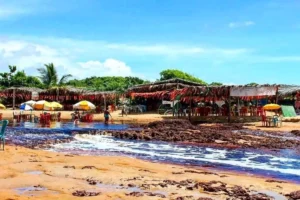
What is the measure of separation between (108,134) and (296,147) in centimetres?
1317

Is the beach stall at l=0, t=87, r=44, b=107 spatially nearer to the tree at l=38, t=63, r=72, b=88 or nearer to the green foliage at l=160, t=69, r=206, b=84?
the tree at l=38, t=63, r=72, b=88

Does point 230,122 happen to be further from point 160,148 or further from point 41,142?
point 41,142

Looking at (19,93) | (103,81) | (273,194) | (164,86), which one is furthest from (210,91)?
(103,81)

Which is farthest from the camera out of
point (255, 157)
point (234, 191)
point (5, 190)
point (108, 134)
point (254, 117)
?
point (254, 117)

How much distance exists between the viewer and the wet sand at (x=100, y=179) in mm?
10758

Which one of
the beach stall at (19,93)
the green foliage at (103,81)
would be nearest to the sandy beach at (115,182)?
the beach stall at (19,93)

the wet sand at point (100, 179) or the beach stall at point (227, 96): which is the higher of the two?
the beach stall at point (227, 96)

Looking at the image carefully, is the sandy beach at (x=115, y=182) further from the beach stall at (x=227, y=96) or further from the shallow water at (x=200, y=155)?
the beach stall at (x=227, y=96)

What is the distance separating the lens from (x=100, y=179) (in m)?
12.6

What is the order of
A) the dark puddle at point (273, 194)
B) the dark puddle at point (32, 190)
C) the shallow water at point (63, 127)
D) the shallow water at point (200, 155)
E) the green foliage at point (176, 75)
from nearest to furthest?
the dark puddle at point (32, 190) → the dark puddle at point (273, 194) → the shallow water at point (200, 155) → the shallow water at point (63, 127) → the green foliage at point (176, 75)

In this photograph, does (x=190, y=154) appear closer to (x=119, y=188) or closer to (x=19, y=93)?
(x=119, y=188)

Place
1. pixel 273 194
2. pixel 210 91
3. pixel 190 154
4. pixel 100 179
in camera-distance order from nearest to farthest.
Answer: pixel 273 194 → pixel 100 179 → pixel 190 154 → pixel 210 91

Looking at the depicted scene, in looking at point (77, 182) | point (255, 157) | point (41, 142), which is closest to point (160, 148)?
point (255, 157)

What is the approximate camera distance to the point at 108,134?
30.7m
